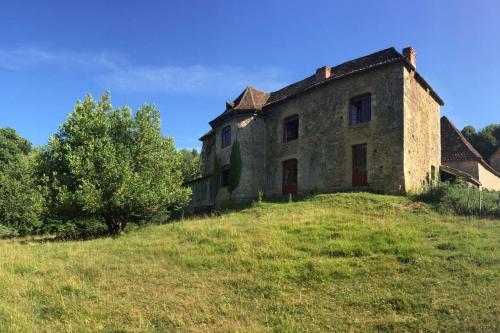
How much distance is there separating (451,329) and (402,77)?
16225mm

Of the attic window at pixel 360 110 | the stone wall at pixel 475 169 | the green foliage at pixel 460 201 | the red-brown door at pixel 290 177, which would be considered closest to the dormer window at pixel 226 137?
the red-brown door at pixel 290 177

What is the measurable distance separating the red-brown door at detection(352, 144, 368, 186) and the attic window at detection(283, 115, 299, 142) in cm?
476

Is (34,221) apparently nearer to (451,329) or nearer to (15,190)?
(15,190)

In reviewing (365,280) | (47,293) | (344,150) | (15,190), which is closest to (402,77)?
(344,150)

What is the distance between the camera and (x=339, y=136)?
76.1 feet

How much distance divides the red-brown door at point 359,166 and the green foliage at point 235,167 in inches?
292

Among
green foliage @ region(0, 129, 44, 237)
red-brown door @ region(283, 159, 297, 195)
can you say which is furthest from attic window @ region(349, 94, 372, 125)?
green foliage @ region(0, 129, 44, 237)

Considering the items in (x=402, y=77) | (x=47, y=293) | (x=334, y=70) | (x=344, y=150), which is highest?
(x=334, y=70)

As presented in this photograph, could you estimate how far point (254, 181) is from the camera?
2714 centimetres

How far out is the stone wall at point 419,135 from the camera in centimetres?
2095

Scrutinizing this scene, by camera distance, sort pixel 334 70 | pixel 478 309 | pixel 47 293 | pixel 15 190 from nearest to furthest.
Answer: pixel 478 309 < pixel 47 293 < pixel 334 70 < pixel 15 190

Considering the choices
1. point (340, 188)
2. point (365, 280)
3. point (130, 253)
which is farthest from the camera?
point (340, 188)

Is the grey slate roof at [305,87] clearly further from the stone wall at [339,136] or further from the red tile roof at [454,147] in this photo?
the red tile roof at [454,147]

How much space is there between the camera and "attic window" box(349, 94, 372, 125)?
877 inches
